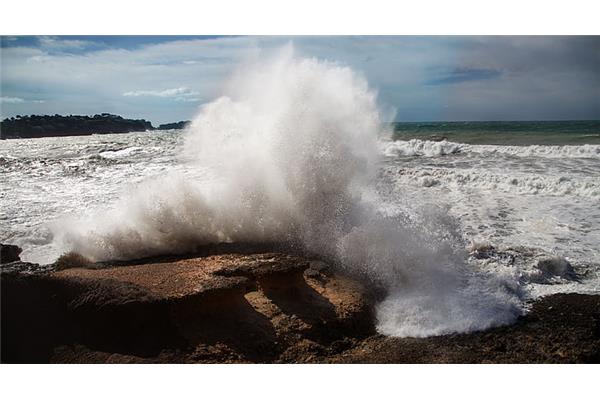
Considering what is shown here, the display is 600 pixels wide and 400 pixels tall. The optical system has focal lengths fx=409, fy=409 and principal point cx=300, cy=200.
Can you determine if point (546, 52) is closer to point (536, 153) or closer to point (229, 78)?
point (229, 78)

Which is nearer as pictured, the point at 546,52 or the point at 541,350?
the point at 541,350

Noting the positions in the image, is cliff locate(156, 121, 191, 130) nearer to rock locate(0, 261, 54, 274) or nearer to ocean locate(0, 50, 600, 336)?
ocean locate(0, 50, 600, 336)

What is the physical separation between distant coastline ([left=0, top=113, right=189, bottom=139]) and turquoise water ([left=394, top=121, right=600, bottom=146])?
335 cm

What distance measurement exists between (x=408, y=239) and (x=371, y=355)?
147 centimetres

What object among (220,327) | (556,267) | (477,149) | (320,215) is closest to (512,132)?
(477,149)

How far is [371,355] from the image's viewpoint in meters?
2.72

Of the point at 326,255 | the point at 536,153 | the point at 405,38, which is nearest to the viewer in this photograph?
the point at 405,38

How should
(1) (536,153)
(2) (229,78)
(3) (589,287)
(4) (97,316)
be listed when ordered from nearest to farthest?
(4) (97,316) < (3) (589,287) < (2) (229,78) < (1) (536,153)

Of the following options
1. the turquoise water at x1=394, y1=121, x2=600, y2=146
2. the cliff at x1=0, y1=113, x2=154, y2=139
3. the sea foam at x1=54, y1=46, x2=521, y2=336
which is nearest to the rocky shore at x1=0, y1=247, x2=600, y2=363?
the sea foam at x1=54, y1=46, x2=521, y2=336

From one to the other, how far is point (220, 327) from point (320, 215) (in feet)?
5.92

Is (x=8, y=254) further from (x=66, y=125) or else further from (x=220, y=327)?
(x=220, y=327)

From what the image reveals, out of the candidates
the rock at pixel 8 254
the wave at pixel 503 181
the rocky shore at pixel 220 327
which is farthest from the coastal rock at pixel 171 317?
the wave at pixel 503 181

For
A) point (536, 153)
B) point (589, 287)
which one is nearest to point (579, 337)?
point (589, 287)

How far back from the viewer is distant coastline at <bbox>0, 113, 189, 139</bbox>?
4.12 metres
